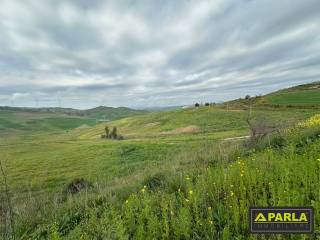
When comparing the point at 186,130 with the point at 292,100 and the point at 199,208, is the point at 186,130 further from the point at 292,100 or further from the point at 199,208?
the point at 199,208

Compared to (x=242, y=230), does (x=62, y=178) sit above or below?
below

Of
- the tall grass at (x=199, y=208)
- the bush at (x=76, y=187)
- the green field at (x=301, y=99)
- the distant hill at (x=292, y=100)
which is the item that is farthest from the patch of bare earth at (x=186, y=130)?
the tall grass at (x=199, y=208)

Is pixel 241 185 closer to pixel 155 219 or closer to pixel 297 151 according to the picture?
pixel 155 219

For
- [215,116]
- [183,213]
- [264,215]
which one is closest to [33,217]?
[183,213]

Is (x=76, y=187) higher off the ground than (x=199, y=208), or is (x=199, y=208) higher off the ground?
(x=199, y=208)

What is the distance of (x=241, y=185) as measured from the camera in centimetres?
452

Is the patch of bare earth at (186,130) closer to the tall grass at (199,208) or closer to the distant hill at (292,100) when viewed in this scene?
the distant hill at (292,100)

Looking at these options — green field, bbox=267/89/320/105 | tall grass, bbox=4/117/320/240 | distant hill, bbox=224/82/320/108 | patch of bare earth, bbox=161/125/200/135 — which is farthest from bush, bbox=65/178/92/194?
green field, bbox=267/89/320/105

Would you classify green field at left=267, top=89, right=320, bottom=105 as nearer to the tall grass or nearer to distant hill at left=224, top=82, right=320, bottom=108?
distant hill at left=224, top=82, right=320, bottom=108

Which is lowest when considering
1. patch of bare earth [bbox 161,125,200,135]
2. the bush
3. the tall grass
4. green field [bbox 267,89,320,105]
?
patch of bare earth [bbox 161,125,200,135]

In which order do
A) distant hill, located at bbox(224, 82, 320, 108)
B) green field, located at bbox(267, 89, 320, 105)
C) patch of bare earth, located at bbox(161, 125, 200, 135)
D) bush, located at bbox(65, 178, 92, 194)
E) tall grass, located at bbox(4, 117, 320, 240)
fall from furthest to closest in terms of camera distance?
green field, located at bbox(267, 89, 320, 105) < distant hill, located at bbox(224, 82, 320, 108) < patch of bare earth, located at bbox(161, 125, 200, 135) < bush, located at bbox(65, 178, 92, 194) < tall grass, located at bbox(4, 117, 320, 240)

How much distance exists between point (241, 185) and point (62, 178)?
54.2 feet

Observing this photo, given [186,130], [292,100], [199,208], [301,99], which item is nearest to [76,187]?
[199,208]

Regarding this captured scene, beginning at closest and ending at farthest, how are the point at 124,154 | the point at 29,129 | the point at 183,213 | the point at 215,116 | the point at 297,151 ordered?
1. the point at 183,213
2. the point at 297,151
3. the point at 124,154
4. the point at 215,116
5. the point at 29,129
